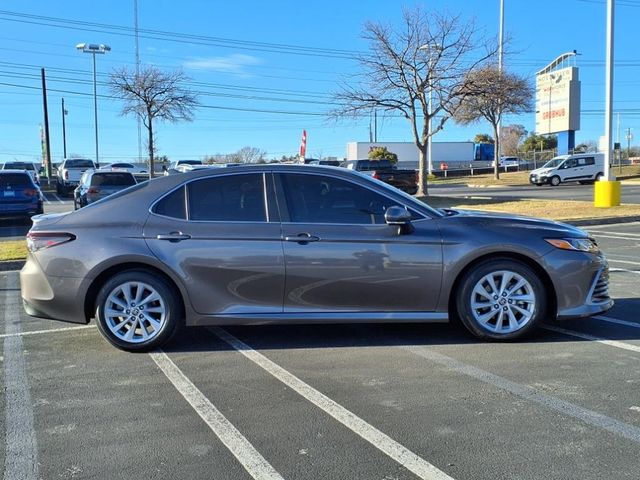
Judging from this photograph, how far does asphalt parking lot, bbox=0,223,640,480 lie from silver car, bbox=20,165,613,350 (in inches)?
13.9

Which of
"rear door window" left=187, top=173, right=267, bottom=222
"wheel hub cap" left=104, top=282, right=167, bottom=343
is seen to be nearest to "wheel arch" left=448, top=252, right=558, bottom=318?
"rear door window" left=187, top=173, right=267, bottom=222

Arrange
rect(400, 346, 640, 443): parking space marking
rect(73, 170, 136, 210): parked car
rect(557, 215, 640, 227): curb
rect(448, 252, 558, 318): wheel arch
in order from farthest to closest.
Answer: rect(73, 170, 136, 210): parked car → rect(557, 215, 640, 227): curb → rect(448, 252, 558, 318): wheel arch → rect(400, 346, 640, 443): parking space marking

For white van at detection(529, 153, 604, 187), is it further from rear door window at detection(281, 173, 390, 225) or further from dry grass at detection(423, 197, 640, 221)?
rear door window at detection(281, 173, 390, 225)

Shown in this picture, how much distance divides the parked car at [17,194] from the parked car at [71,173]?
15.8 m

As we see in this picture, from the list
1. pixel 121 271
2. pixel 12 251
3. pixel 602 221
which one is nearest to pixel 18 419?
pixel 121 271

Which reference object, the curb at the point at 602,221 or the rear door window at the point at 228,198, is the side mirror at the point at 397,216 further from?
the curb at the point at 602,221

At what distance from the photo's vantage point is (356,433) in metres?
3.69

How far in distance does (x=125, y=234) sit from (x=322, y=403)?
229 cm

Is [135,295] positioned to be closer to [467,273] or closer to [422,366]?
→ [422,366]

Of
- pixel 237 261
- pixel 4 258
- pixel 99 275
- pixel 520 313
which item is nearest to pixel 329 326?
pixel 237 261

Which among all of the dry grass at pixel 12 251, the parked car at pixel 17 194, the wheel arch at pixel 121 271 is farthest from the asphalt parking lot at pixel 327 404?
the parked car at pixel 17 194

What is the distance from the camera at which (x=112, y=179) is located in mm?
18734

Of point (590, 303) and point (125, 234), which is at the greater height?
point (125, 234)

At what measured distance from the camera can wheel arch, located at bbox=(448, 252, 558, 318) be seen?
536cm
